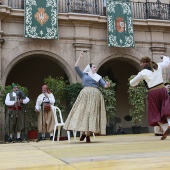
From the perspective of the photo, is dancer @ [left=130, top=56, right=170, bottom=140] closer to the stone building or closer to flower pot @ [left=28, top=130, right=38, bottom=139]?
flower pot @ [left=28, top=130, right=38, bottom=139]

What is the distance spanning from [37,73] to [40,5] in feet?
12.2

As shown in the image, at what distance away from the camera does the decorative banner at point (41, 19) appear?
1120 cm

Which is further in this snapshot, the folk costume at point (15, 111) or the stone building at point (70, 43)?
the stone building at point (70, 43)

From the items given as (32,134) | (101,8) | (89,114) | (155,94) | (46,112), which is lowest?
(32,134)

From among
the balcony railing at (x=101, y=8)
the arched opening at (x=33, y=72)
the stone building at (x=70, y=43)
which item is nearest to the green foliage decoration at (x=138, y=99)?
the stone building at (x=70, y=43)

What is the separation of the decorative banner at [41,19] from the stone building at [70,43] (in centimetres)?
29

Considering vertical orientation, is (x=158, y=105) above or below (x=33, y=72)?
below

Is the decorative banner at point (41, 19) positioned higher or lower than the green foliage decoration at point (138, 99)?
higher

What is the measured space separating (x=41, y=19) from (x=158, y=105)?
6.99m

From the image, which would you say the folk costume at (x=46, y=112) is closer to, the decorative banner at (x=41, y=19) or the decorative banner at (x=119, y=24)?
the decorative banner at (x=41, y=19)

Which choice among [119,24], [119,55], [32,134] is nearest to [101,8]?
[119,24]

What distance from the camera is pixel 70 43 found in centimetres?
1193

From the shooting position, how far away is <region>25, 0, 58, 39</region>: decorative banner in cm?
1120

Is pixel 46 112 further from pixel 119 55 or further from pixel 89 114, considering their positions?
pixel 119 55
